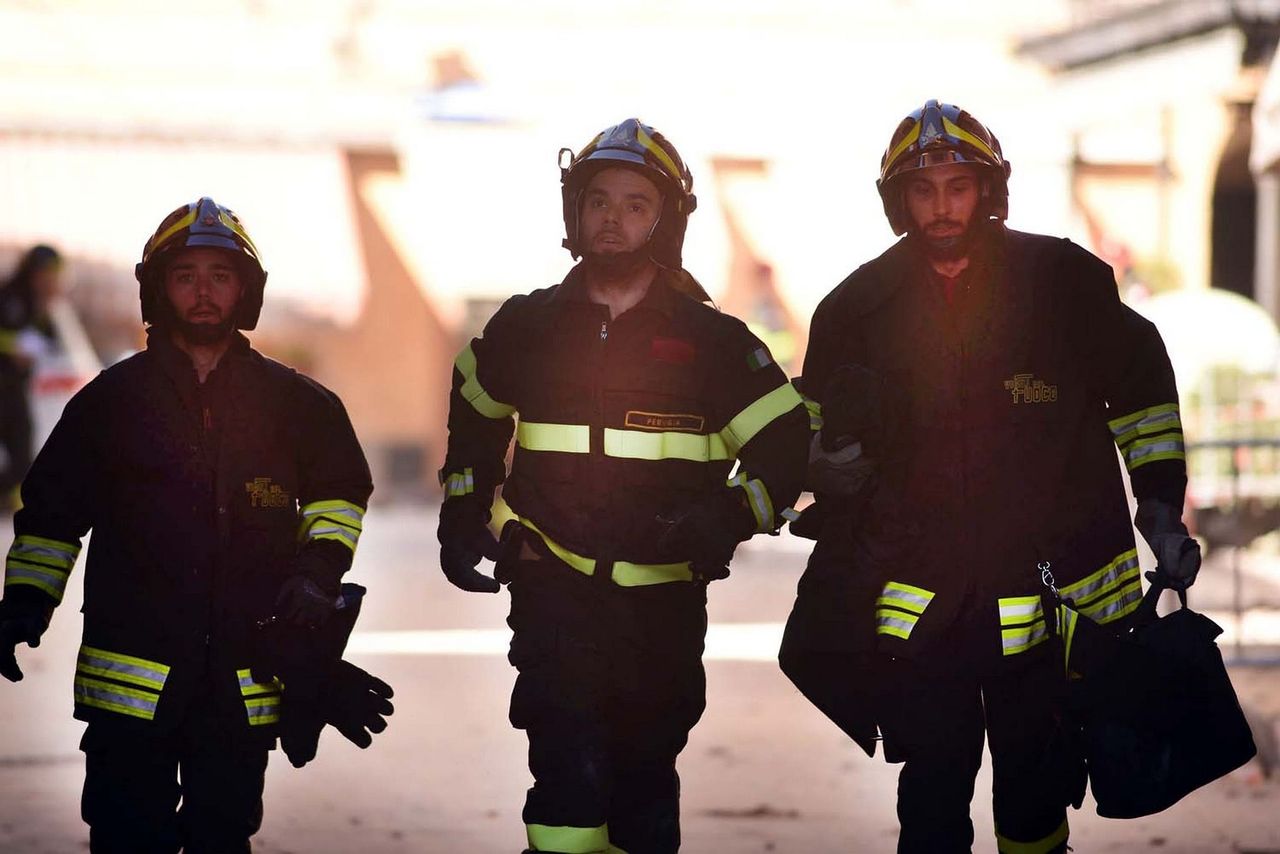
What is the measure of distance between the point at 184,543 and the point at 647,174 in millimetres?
1380

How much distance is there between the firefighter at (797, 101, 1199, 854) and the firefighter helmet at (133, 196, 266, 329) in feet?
4.62

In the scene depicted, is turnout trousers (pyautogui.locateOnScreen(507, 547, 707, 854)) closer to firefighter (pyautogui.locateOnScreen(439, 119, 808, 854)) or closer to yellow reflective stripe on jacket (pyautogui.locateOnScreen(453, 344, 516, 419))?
firefighter (pyautogui.locateOnScreen(439, 119, 808, 854))

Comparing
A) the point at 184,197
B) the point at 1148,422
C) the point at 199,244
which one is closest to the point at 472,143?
the point at 184,197

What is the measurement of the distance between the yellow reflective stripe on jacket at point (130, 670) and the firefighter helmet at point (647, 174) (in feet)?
4.51

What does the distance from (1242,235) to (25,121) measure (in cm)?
1282

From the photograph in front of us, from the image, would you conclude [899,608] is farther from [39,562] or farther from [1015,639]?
[39,562]

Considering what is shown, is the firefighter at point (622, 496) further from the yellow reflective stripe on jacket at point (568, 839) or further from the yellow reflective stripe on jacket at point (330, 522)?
the yellow reflective stripe on jacket at point (330, 522)

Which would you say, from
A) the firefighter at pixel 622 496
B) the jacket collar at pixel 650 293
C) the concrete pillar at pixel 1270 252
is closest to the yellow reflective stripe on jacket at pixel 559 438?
the firefighter at pixel 622 496

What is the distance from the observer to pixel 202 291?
16.1ft

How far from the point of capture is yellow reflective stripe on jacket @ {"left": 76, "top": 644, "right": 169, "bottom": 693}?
15.3 ft

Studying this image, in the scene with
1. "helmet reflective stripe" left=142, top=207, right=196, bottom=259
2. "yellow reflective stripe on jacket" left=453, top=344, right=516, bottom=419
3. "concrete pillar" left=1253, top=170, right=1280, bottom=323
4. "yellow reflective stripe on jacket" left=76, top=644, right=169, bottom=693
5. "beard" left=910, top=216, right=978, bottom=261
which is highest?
"concrete pillar" left=1253, top=170, right=1280, bottom=323

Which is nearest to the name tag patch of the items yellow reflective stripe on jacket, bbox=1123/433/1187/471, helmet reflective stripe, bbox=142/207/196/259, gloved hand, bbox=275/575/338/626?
gloved hand, bbox=275/575/338/626

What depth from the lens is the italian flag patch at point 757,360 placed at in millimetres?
4910

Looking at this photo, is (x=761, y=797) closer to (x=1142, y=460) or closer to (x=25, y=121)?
(x=1142, y=460)
